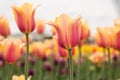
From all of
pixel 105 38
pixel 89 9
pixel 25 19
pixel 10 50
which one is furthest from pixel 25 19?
pixel 89 9

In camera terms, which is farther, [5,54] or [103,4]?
[103,4]

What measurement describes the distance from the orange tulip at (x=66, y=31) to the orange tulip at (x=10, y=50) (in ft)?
0.74

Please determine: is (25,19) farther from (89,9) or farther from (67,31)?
(89,9)

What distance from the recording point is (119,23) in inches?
67.7

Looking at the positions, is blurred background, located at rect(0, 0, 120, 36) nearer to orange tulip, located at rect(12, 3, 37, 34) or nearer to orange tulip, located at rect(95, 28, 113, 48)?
orange tulip, located at rect(95, 28, 113, 48)

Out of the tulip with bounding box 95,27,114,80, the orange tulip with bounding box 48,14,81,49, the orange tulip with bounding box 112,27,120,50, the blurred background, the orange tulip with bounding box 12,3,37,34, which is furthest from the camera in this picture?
the blurred background

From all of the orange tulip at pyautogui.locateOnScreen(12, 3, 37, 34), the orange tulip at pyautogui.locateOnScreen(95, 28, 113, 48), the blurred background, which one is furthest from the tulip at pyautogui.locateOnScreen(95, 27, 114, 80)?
the blurred background

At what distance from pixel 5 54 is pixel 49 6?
5.18 m

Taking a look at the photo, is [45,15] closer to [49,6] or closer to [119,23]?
[49,6]

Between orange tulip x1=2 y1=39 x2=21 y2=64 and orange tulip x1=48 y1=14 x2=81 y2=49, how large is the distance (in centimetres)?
23

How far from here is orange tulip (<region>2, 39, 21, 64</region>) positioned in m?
1.48

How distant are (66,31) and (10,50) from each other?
0.87 ft

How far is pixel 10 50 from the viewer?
1500mm

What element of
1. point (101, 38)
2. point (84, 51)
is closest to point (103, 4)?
point (84, 51)
